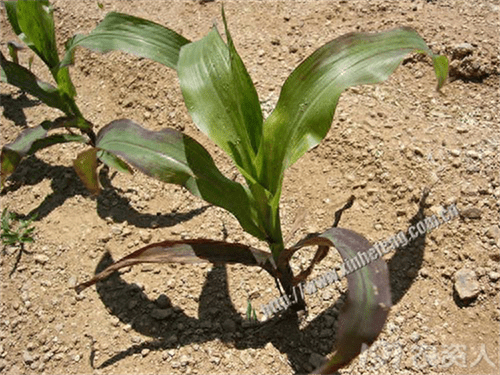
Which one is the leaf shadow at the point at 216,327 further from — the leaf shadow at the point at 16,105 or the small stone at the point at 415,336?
the leaf shadow at the point at 16,105

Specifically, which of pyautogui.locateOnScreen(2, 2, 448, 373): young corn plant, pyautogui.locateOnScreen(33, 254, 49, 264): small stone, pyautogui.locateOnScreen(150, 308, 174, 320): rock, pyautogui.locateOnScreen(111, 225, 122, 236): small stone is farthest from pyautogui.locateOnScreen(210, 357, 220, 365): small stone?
pyautogui.locateOnScreen(33, 254, 49, 264): small stone

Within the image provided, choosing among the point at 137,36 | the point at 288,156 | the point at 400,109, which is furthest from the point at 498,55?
the point at 137,36

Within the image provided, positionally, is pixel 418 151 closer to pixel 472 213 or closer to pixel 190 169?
pixel 472 213

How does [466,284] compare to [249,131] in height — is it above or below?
below

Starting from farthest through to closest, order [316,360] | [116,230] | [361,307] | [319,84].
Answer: [116,230]
[316,360]
[319,84]
[361,307]

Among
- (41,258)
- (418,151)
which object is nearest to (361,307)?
(418,151)

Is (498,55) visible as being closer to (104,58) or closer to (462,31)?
(462,31)

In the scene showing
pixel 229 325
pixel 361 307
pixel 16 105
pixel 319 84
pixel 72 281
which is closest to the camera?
pixel 361 307

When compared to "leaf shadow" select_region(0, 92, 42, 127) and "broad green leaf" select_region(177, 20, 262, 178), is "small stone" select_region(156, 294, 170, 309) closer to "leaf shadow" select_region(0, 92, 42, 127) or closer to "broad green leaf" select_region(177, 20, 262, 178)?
"broad green leaf" select_region(177, 20, 262, 178)
